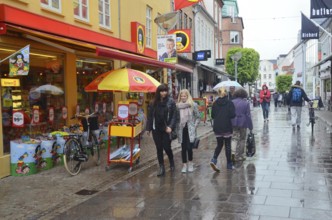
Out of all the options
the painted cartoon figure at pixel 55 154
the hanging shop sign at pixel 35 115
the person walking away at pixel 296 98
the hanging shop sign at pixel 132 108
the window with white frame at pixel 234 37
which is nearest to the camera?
the painted cartoon figure at pixel 55 154

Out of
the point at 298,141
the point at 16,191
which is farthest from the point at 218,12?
the point at 16,191

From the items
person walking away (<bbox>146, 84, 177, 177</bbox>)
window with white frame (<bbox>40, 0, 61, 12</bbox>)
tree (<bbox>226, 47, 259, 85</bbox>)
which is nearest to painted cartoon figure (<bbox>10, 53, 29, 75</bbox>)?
person walking away (<bbox>146, 84, 177, 177</bbox>)

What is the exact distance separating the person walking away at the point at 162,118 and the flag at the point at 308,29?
49.0ft

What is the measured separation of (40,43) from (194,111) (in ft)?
12.9

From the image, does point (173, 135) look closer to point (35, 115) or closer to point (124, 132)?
point (124, 132)

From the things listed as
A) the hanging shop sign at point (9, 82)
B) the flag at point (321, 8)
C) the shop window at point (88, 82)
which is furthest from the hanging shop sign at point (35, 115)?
the flag at point (321, 8)

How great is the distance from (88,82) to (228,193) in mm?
6860


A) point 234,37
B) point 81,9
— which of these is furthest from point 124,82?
point 234,37

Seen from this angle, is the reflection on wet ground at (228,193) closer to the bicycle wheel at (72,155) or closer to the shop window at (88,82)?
the bicycle wheel at (72,155)

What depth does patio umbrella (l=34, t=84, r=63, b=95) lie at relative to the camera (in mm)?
9839

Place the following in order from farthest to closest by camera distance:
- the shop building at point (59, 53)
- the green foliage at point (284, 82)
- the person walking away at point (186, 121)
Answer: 1. the green foliage at point (284, 82)
2. the shop building at point (59, 53)
3. the person walking away at point (186, 121)

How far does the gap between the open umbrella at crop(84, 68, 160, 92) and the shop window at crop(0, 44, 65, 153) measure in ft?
3.89

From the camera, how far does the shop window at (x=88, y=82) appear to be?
38.2 ft

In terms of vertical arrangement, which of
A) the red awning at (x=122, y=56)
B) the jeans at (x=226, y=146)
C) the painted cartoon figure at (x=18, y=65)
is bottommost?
the jeans at (x=226, y=146)
